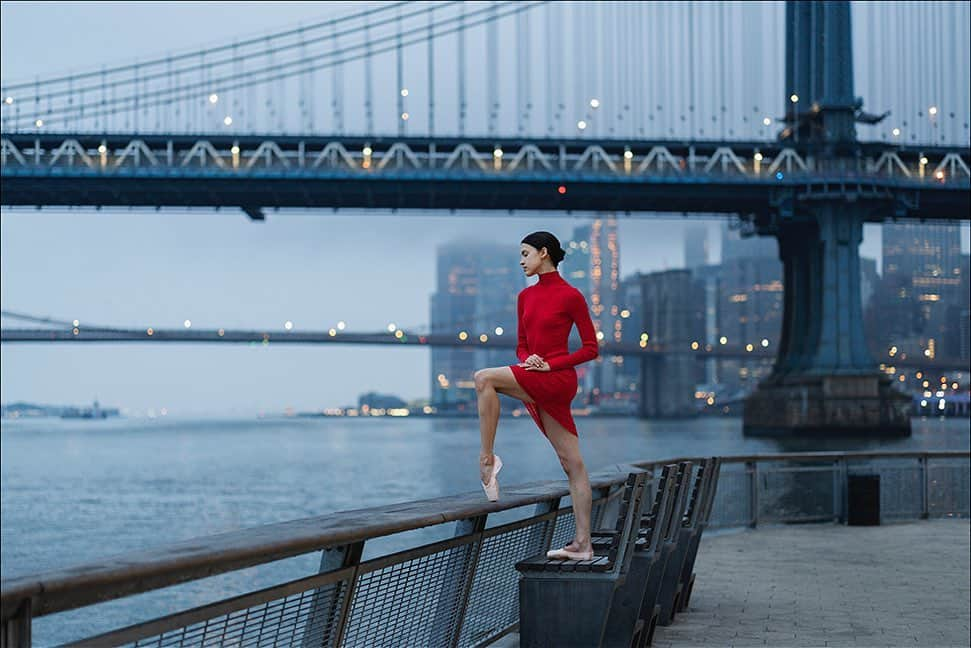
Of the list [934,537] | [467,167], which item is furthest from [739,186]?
[934,537]

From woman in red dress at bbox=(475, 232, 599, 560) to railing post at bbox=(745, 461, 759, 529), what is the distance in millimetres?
10790

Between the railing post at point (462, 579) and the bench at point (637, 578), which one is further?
the bench at point (637, 578)

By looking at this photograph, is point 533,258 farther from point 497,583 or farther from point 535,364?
point 497,583

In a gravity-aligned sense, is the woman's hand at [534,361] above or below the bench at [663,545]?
above

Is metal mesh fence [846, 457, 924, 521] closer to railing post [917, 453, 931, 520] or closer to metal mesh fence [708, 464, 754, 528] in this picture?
railing post [917, 453, 931, 520]

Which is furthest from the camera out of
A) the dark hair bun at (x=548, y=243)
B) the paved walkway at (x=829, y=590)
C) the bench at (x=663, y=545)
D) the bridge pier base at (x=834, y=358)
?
the bridge pier base at (x=834, y=358)

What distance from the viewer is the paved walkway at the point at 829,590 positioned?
979 centimetres

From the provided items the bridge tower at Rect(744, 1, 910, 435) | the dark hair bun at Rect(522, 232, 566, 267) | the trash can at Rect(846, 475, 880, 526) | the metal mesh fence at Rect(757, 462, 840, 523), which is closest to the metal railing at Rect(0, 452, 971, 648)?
the dark hair bun at Rect(522, 232, 566, 267)

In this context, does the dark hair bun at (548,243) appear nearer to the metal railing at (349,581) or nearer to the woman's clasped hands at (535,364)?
the woman's clasped hands at (535,364)

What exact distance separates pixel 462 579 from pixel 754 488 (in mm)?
11496

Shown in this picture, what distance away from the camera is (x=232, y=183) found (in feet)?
301

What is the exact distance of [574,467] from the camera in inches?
285

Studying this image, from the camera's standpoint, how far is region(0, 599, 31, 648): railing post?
354cm

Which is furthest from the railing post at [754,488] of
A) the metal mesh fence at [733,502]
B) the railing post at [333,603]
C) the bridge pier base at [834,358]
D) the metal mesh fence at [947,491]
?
the bridge pier base at [834,358]
